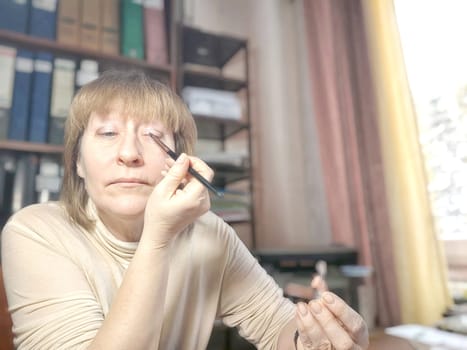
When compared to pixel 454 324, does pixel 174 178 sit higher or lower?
higher

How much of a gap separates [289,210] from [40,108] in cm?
113

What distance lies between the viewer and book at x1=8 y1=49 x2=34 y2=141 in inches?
43.0

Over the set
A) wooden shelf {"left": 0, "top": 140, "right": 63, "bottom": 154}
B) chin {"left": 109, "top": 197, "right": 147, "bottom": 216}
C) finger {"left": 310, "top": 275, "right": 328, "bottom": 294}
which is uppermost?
wooden shelf {"left": 0, "top": 140, "right": 63, "bottom": 154}

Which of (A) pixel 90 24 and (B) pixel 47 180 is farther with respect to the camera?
(A) pixel 90 24

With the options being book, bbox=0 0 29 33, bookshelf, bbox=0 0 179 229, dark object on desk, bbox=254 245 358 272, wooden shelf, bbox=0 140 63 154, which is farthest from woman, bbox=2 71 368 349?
book, bbox=0 0 29 33

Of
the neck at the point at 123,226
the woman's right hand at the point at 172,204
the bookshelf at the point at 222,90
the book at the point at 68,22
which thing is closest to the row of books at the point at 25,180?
the book at the point at 68,22

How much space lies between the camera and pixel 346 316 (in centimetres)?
38

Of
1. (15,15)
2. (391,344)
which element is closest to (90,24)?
(15,15)

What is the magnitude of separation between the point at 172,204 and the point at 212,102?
1.10 meters

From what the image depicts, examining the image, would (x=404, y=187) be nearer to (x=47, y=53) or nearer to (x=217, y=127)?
(x=217, y=127)

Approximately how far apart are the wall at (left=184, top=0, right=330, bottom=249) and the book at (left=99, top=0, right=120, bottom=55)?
0.48 m

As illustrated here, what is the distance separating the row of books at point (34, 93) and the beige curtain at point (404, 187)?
1.09m

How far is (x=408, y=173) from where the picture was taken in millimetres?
998

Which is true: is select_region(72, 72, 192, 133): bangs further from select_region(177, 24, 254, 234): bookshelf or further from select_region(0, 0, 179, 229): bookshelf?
select_region(177, 24, 254, 234): bookshelf
